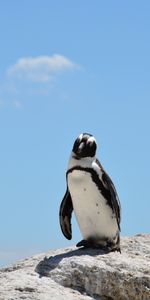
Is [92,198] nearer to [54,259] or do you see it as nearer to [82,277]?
[54,259]

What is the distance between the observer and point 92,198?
9133 millimetres

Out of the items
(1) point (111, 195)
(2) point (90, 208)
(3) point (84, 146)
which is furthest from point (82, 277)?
(3) point (84, 146)

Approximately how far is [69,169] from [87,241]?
89 cm

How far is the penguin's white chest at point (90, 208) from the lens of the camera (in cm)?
912

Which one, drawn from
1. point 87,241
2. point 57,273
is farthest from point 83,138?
point 57,273

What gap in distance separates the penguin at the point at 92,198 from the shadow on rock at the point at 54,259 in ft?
0.63

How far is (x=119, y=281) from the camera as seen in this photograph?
8281 millimetres

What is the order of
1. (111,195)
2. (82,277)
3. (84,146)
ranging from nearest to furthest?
(82,277)
(84,146)
(111,195)

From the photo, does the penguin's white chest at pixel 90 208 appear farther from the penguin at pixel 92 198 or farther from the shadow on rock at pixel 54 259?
the shadow on rock at pixel 54 259

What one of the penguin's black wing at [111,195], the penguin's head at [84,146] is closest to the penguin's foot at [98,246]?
the penguin's black wing at [111,195]

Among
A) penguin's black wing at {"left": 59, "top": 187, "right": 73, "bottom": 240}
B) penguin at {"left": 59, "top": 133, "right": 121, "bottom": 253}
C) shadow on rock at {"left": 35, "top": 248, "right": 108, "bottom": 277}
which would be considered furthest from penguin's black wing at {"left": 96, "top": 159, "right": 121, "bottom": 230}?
penguin's black wing at {"left": 59, "top": 187, "right": 73, "bottom": 240}

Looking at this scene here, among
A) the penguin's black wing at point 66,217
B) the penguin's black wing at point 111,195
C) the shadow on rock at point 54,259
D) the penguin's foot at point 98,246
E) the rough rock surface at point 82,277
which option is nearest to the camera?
the rough rock surface at point 82,277

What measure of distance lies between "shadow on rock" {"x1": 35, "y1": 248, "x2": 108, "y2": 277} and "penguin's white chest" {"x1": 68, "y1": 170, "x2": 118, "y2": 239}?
0.29 meters

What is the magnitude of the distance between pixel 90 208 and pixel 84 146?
728 millimetres
